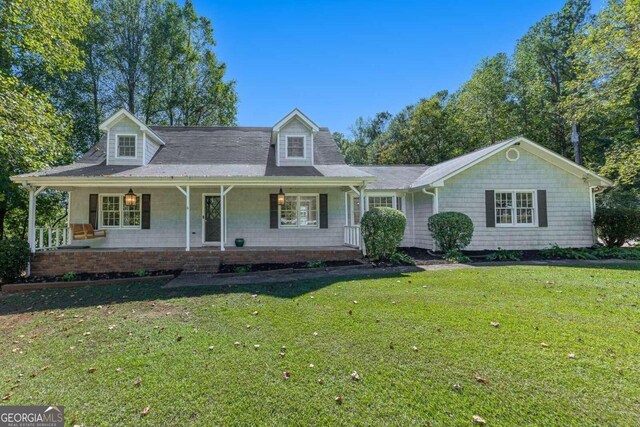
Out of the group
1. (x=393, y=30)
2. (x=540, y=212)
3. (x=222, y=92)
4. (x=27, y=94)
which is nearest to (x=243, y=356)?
(x=27, y=94)

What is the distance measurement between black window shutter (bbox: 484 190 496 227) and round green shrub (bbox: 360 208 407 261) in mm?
4718

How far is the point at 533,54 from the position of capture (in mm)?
24500

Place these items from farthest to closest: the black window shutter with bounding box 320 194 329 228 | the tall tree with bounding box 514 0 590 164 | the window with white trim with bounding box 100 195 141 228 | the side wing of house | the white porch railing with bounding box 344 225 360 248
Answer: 1. the tall tree with bounding box 514 0 590 164
2. the side wing of house
3. the black window shutter with bounding box 320 194 329 228
4. the window with white trim with bounding box 100 195 141 228
5. the white porch railing with bounding box 344 225 360 248

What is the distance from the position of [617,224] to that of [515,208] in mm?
3692

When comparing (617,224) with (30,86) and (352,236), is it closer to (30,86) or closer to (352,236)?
(352,236)

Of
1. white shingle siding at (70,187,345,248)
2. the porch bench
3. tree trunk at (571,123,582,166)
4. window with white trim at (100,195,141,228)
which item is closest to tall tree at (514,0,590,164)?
tree trunk at (571,123,582,166)

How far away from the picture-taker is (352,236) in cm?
1165

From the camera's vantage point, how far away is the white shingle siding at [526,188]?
12.5m

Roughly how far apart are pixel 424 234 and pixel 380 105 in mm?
32727

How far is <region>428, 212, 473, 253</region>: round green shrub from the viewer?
11.4 metres

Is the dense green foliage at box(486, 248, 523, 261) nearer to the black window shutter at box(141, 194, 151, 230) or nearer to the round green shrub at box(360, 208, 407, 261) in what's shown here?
the round green shrub at box(360, 208, 407, 261)

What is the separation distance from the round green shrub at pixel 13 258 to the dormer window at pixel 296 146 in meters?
9.24

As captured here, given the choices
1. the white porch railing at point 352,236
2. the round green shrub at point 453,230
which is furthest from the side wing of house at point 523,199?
the white porch railing at point 352,236

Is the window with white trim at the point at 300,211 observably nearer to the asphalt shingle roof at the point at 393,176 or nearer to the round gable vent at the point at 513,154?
the asphalt shingle roof at the point at 393,176
